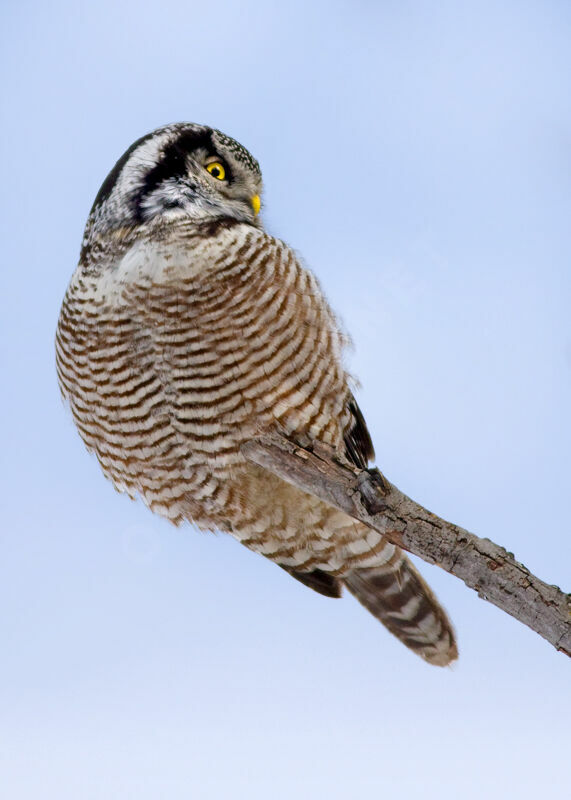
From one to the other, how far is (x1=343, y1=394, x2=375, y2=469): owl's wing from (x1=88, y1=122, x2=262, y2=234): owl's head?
83cm

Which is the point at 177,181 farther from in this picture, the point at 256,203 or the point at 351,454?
the point at 351,454

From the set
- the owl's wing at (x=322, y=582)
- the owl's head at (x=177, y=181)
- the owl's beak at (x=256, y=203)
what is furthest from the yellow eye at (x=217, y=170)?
the owl's wing at (x=322, y=582)

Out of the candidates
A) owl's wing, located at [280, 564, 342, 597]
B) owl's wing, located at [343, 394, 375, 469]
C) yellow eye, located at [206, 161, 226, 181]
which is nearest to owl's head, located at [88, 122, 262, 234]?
yellow eye, located at [206, 161, 226, 181]

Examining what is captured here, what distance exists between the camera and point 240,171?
338 centimetres

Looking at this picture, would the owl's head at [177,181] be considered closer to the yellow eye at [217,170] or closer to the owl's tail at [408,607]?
the yellow eye at [217,170]

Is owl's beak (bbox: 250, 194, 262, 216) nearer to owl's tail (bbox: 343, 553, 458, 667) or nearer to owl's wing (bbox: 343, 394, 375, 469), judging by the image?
owl's wing (bbox: 343, 394, 375, 469)

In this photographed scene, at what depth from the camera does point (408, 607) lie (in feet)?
11.3

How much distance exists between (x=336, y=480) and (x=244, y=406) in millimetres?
441

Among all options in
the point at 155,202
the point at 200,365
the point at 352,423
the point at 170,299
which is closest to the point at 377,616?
the point at 352,423

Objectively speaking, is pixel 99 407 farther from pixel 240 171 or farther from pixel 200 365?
pixel 240 171

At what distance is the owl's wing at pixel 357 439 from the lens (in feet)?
10.7

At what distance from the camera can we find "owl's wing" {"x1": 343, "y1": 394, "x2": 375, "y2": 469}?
327cm

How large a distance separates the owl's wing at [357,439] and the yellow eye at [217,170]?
0.96m

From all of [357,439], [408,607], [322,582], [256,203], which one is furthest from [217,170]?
[408,607]
